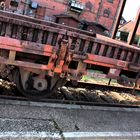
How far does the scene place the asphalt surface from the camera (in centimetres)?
488

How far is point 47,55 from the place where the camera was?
20.7 ft

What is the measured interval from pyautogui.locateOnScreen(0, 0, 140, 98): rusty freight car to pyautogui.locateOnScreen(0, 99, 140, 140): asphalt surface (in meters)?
Result: 0.72

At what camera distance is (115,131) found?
5.74 meters

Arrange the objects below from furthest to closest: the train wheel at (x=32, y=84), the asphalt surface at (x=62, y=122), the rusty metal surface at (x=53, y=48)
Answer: the train wheel at (x=32, y=84) < the rusty metal surface at (x=53, y=48) < the asphalt surface at (x=62, y=122)

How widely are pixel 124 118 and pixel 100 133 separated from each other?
4.98 feet

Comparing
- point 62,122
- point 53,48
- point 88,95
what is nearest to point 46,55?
point 53,48

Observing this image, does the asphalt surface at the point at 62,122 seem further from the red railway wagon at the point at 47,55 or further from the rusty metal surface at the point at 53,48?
the rusty metal surface at the point at 53,48

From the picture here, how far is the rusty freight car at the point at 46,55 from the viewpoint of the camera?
602cm

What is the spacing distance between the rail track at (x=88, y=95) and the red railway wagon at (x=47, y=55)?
1.25ft

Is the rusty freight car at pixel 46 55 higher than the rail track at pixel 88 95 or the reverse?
higher

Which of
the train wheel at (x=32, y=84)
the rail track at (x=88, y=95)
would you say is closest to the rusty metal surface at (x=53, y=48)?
the train wheel at (x=32, y=84)

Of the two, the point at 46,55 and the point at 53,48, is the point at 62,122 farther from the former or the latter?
the point at 53,48

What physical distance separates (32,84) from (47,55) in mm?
906

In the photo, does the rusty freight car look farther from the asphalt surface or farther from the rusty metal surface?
the asphalt surface
